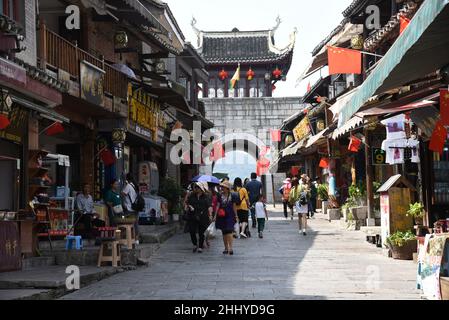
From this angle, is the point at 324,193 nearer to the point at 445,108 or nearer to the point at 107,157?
the point at 107,157

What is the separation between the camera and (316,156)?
123 ft

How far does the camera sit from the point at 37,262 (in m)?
11.6

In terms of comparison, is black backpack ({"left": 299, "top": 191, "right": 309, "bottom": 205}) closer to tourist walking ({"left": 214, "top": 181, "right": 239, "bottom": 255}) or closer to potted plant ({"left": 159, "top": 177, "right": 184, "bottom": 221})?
tourist walking ({"left": 214, "top": 181, "right": 239, "bottom": 255})

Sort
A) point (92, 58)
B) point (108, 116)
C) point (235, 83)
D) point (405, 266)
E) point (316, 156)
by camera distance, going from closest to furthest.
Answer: point (405, 266), point (92, 58), point (108, 116), point (316, 156), point (235, 83)

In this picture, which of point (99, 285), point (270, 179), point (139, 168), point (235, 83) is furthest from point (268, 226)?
point (235, 83)

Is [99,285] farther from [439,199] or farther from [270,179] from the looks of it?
[270,179]

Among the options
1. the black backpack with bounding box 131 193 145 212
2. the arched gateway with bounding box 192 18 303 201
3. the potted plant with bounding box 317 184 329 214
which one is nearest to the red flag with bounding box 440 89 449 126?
the black backpack with bounding box 131 193 145 212

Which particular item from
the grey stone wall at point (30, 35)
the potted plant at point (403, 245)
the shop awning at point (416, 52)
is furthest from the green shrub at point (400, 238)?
the grey stone wall at point (30, 35)

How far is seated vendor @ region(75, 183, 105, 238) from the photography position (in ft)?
49.9

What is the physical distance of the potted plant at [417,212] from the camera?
40.7 ft

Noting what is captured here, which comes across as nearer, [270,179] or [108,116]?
[108,116]

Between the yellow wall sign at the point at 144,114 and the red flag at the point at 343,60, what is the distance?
5961mm

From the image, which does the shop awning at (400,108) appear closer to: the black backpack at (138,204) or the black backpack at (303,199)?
the black backpack at (138,204)

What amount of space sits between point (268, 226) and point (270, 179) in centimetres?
2244
